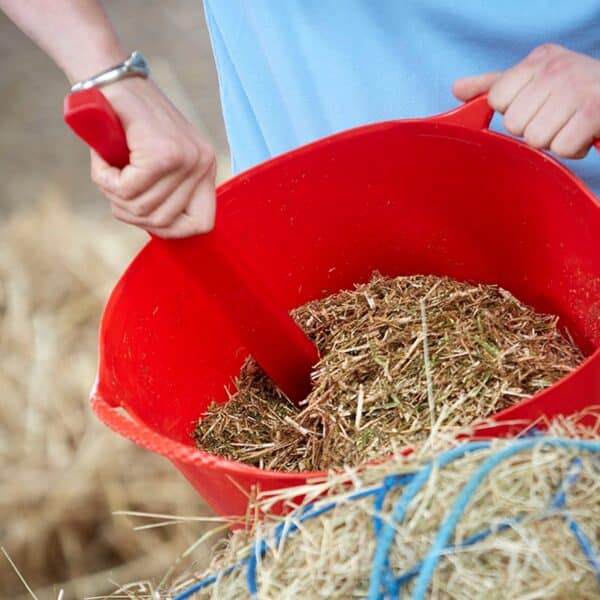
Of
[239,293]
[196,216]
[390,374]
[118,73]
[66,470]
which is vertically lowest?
[66,470]

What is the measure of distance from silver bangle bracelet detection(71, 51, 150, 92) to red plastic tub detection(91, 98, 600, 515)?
0.14 meters

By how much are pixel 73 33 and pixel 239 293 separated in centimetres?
27

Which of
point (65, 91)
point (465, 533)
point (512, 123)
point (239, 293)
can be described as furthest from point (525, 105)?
point (65, 91)

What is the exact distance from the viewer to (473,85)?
87 cm

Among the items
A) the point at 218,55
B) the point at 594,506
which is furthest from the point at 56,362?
the point at 594,506

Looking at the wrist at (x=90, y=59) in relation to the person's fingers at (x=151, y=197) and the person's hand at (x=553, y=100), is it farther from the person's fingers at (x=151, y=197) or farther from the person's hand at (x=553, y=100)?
the person's hand at (x=553, y=100)

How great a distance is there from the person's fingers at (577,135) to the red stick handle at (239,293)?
29 centimetres

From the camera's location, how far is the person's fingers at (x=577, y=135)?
794 mm

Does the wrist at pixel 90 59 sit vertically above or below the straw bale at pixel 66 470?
above

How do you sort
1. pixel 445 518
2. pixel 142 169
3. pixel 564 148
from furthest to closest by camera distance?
pixel 564 148 → pixel 142 169 → pixel 445 518

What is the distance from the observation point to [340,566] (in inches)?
22.6

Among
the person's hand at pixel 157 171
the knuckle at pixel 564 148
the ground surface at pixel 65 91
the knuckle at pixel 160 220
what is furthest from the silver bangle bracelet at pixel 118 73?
the ground surface at pixel 65 91

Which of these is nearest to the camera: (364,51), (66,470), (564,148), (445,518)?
(445,518)

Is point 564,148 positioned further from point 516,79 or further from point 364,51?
point 364,51
